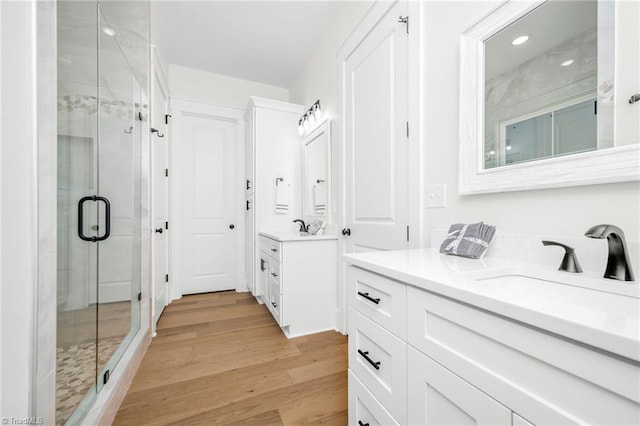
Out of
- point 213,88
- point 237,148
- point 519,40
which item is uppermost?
point 213,88

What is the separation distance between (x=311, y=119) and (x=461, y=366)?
2618mm

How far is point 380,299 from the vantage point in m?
0.91

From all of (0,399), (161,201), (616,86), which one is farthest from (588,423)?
(161,201)

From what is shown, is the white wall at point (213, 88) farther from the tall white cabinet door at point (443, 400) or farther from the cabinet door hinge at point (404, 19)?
the tall white cabinet door at point (443, 400)

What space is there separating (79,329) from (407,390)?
5.01 ft

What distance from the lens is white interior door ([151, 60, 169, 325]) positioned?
2344 millimetres

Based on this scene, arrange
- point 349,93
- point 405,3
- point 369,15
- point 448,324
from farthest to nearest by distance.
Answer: point 349,93 < point 369,15 < point 405,3 < point 448,324

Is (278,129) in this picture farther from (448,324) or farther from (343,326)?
(448,324)

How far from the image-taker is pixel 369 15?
72.7 inches

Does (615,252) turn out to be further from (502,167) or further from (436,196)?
(436,196)

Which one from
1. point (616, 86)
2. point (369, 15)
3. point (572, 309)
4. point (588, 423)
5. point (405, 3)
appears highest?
point (369, 15)

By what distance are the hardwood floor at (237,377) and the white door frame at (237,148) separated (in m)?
0.95

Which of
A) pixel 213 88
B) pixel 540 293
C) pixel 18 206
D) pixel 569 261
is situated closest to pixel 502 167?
pixel 569 261

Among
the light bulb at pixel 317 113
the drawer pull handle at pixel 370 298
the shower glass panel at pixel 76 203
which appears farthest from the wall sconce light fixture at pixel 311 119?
the drawer pull handle at pixel 370 298
